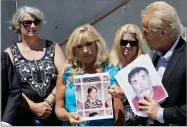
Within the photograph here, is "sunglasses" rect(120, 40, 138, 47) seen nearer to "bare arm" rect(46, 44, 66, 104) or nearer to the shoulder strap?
"bare arm" rect(46, 44, 66, 104)

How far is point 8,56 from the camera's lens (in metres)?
2.96

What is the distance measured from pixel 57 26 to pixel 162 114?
1943 millimetres

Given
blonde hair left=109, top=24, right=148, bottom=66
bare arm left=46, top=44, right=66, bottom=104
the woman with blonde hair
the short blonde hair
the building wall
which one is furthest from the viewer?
the building wall

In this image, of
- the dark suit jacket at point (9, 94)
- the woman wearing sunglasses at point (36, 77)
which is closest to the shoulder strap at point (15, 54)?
the woman wearing sunglasses at point (36, 77)

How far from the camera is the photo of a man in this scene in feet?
7.14

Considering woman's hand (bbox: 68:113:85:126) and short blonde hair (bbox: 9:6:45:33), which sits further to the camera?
short blonde hair (bbox: 9:6:45:33)

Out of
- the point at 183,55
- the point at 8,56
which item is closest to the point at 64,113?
the point at 8,56

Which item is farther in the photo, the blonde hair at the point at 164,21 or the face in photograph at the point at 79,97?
the face in photograph at the point at 79,97

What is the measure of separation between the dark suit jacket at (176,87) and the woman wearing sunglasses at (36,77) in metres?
0.96

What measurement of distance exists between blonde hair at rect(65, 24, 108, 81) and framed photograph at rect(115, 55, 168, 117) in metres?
Result: 0.49

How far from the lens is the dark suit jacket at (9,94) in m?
2.71

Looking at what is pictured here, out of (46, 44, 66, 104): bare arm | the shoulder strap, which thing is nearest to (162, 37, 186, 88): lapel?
(46, 44, 66, 104): bare arm

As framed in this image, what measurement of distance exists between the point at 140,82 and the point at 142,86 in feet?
0.08

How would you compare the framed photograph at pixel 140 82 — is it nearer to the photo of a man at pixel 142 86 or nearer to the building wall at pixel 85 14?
the photo of a man at pixel 142 86
